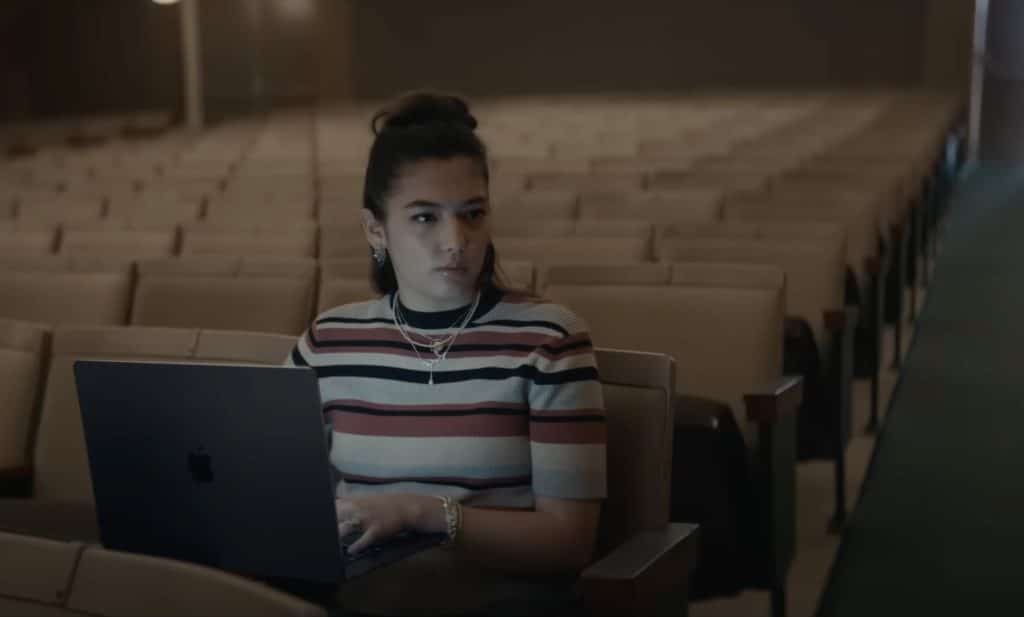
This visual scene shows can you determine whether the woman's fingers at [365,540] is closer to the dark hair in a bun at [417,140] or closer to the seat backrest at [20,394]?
the dark hair in a bun at [417,140]

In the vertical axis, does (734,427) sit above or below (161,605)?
below

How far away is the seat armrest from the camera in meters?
2.50

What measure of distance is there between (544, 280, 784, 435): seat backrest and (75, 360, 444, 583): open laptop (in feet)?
4.74

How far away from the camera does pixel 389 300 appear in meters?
1.95

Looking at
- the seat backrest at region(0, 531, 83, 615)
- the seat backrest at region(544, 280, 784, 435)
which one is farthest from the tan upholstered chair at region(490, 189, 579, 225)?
the seat backrest at region(0, 531, 83, 615)

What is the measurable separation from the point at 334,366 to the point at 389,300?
122 mm

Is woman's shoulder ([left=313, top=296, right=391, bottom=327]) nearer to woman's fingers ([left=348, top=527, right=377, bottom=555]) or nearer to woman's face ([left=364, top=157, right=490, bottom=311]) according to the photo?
woman's face ([left=364, top=157, right=490, bottom=311])

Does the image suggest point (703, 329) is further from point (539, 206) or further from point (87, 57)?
point (87, 57)

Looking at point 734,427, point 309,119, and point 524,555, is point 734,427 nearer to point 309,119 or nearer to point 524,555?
point 524,555

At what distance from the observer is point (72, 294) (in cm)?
346

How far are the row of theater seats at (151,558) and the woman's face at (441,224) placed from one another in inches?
11.8

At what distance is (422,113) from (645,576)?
0.68 meters

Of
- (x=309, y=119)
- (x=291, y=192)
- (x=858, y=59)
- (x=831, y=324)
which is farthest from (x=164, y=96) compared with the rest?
(x=831, y=324)

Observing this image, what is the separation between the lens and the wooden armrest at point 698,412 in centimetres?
259
